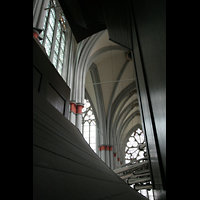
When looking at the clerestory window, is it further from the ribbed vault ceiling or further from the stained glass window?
the stained glass window

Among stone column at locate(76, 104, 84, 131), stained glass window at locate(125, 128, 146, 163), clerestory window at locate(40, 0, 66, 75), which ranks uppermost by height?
clerestory window at locate(40, 0, 66, 75)

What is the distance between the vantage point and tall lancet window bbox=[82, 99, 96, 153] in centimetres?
1230

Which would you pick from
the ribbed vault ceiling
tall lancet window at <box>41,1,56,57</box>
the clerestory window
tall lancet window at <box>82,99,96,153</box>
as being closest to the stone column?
the clerestory window

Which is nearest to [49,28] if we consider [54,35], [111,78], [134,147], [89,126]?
[54,35]

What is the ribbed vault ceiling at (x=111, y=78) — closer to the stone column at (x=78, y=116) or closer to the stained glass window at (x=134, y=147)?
the stone column at (x=78, y=116)

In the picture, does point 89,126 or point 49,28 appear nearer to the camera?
point 49,28

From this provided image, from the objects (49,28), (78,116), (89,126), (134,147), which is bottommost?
(134,147)

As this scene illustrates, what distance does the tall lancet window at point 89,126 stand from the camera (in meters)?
12.3

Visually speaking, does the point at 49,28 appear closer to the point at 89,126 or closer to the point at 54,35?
the point at 54,35

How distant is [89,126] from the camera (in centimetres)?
1270
